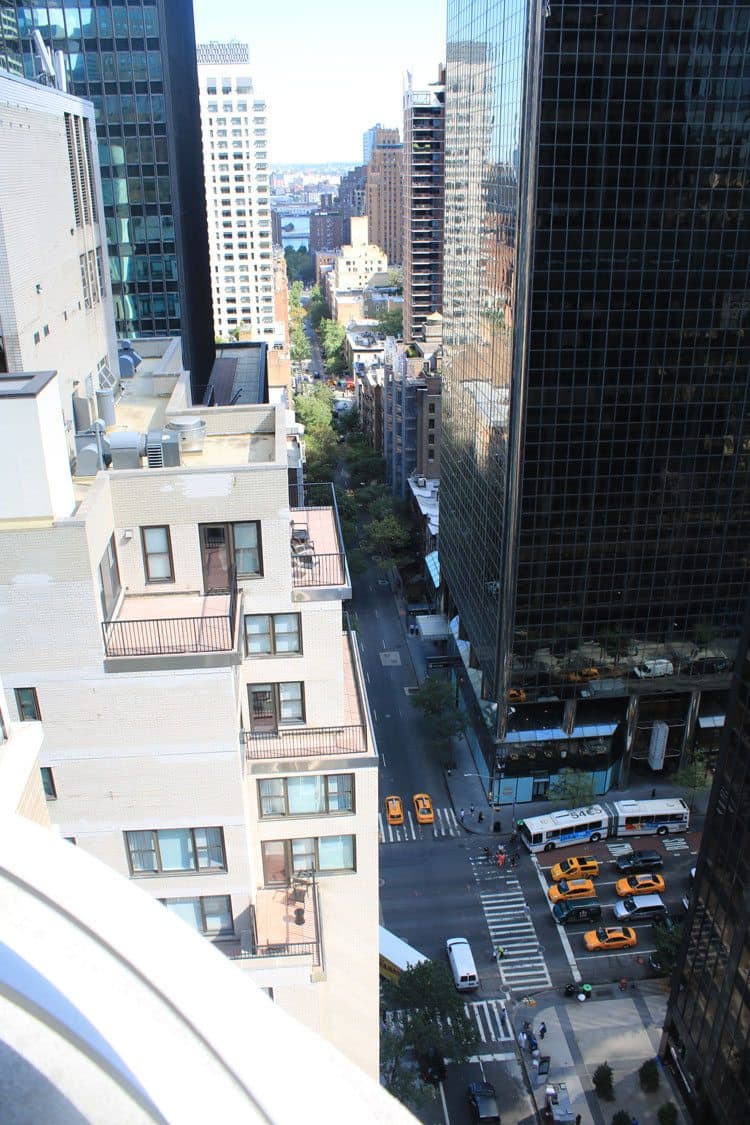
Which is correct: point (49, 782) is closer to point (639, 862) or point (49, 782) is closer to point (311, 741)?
point (311, 741)

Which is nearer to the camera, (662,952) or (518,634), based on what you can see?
(662,952)

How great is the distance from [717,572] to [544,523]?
42.6ft

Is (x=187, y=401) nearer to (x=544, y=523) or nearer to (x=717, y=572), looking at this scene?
(x=544, y=523)

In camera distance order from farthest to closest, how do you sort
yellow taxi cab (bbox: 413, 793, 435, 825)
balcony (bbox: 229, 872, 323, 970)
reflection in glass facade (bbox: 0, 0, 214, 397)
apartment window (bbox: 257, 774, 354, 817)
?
1. yellow taxi cab (bbox: 413, 793, 435, 825)
2. reflection in glass facade (bbox: 0, 0, 214, 397)
3. apartment window (bbox: 257, 774, 354, 817)
4. balcony (bbox: 229, 872, 323, 970)

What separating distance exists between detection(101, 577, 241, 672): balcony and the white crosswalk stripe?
5139 centimetres

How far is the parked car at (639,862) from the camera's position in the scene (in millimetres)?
59312

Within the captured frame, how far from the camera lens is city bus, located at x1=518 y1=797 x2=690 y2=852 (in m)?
61.8

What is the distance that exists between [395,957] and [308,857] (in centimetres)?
3057

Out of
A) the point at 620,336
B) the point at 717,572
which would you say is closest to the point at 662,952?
the point at 717,572


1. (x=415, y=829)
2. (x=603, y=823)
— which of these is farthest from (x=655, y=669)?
(x=415, y=829)

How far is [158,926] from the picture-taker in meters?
7.14

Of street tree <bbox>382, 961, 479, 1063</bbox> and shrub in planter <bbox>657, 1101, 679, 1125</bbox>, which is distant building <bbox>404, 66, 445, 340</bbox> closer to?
street tree <bbox>382, 961, 479, 1063</bbox>

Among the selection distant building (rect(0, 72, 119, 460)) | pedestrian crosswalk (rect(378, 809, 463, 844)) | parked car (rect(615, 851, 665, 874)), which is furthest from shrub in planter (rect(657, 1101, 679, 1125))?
distant building (rect(0, 72, 119, 460))

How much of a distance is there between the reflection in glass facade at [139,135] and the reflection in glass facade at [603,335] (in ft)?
67.8
